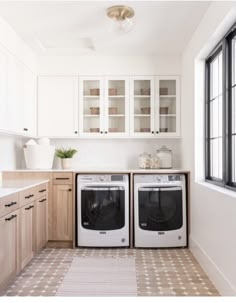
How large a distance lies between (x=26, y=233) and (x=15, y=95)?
1455mm

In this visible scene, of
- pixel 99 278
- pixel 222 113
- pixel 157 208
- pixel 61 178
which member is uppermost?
pixel 222 113

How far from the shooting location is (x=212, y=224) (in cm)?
253

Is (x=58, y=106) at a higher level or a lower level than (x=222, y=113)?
higher

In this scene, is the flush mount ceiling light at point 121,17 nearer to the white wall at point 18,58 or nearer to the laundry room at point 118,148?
the laundry room at point 118,148

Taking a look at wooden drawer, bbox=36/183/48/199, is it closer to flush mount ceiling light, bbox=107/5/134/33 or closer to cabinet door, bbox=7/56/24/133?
cabinet door, bbox=7/56/24/133

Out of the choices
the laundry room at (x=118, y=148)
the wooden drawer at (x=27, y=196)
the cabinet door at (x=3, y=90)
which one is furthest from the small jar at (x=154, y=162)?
the cabinet door at (x=3, y=90)

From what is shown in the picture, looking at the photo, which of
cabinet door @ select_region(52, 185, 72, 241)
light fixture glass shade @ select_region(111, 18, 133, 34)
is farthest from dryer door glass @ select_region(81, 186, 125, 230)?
light fixture glass shade @ select_region(111, 18, 133, 34)

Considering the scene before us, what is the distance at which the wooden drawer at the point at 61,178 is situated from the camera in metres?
3.43

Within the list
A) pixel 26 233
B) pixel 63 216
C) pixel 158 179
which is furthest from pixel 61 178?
pixel 158 179

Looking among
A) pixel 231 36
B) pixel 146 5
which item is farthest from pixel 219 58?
pixel 146 5

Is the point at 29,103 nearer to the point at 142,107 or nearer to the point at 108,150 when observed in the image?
the point at 108,150

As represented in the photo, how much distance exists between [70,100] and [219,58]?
1936mm

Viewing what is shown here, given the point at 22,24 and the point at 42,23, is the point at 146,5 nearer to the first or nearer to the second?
the point at 42,23

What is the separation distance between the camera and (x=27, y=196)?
8.84ft
